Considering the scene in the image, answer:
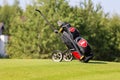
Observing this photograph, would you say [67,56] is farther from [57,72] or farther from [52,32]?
[52,32]

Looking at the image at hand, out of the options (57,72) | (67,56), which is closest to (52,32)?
(67,56)

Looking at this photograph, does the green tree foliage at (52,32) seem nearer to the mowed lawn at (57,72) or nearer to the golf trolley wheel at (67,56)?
the golf trolley wheel at (67,56)

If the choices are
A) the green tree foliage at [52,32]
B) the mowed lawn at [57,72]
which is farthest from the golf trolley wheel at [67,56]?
the green tree foliage at [52,32]

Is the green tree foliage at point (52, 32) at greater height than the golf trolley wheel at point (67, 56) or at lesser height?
greater

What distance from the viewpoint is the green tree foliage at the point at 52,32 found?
5522cm

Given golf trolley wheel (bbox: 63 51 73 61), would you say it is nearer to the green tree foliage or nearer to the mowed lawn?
the mowed lawn

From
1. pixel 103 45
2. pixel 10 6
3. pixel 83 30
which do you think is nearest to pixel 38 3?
pixel 83 30

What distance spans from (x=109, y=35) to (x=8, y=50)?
15.8m

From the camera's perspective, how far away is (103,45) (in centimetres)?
5772

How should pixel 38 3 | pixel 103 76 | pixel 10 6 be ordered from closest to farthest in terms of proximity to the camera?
pixel 103 76, pixel 38 3, pixel 10 6

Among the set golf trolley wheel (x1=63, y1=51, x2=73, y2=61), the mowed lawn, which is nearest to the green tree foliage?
golf trolley wheel (x1=63, y1=51, x2=73, y2=61)

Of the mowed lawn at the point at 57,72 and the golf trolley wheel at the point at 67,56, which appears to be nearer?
the mowed lawn at the point at 57,72

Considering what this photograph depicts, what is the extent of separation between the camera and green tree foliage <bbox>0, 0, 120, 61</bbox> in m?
55.2

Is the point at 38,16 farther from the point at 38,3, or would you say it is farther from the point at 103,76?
the point at 103,76
